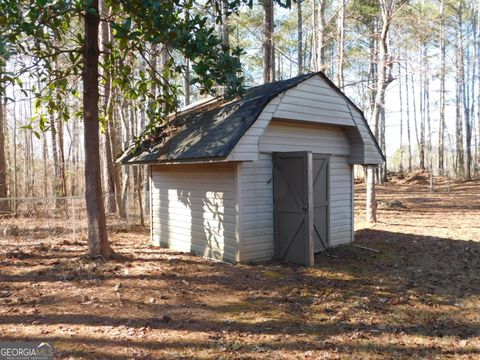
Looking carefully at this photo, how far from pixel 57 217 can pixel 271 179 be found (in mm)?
7207

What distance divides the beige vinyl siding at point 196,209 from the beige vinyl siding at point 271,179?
0.97 ft

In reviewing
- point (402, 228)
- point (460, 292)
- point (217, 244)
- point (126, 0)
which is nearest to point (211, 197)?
point (217, 244)

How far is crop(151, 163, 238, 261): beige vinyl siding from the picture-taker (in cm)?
766

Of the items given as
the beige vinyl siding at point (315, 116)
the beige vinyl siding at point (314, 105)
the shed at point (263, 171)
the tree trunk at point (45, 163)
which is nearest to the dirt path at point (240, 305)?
the shed at point (263, 171)

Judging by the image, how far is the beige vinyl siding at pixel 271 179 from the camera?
7.57 meters

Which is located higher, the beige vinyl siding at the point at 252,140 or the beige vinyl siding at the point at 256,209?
the beige vinyl siding at the point at 252,140

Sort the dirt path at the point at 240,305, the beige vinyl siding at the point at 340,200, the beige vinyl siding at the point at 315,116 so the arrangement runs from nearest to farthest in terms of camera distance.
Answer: the dirt path at the point at 240,305, the beige vinyl siding at the point at 315,116, the beige vinyl siding at the point at 340,200

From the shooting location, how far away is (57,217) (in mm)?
11258

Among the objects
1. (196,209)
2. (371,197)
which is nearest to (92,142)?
(196,209)

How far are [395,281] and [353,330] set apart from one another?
2534 mm

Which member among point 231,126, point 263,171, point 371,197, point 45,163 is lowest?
point 371,197

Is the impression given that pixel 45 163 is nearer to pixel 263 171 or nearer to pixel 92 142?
pixel 92 142

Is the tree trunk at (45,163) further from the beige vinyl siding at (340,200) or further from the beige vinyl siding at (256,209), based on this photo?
the beige vinyl siding at (340,200)

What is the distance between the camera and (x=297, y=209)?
7.45 m
